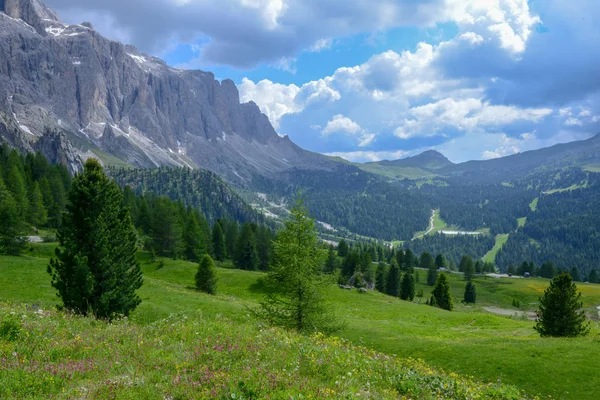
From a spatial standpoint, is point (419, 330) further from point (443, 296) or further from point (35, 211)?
point (35, 211)

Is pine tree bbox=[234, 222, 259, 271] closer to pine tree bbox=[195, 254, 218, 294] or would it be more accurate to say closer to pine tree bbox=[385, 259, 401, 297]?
pine tree bbox=[385, 259, 401, 297]

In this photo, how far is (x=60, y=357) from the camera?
36.3 feet

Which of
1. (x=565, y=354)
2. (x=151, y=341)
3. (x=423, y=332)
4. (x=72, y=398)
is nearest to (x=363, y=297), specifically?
(x=423, y=332)

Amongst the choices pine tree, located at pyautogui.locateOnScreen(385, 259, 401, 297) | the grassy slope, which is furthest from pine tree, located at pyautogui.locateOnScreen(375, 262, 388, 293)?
the grassy slope

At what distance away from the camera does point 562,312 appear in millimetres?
38562

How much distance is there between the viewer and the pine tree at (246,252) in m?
96.9

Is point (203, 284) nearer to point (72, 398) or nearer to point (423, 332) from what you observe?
point (423, 332)

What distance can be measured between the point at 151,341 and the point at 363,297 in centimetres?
6048

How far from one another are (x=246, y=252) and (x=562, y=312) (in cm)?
7163

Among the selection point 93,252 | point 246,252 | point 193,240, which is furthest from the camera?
point 246,252

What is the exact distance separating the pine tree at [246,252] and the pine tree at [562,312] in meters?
69.3

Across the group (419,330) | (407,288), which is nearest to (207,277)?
(419,330)

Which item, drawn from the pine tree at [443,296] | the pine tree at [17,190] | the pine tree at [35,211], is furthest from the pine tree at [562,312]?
the pine tree at [35,211]

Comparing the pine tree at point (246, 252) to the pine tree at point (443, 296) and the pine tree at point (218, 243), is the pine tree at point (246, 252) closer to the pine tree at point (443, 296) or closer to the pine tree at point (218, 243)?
the pine tree at point (218, 243)
